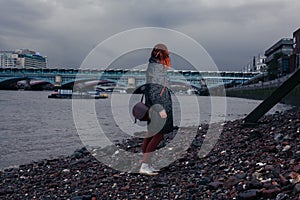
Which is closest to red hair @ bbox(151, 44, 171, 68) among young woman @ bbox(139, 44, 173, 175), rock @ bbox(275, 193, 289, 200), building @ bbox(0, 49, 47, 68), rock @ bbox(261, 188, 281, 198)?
young woman @ bbox(139, 44, 173, 175)

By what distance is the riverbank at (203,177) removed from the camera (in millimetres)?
4918

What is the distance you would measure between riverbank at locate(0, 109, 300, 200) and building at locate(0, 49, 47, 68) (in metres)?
148

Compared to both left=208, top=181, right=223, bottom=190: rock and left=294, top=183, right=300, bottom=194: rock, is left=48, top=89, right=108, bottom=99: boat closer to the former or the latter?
left=208, top=181, right=223, bottom=190: rock

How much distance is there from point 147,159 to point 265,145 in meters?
2.36

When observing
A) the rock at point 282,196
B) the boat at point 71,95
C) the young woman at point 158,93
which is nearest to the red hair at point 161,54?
the young woman at point 158,93

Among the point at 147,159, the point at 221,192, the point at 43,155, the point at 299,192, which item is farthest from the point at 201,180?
the point at 43,155

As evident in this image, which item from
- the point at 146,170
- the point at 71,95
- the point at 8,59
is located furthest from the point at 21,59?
the point at 146,170

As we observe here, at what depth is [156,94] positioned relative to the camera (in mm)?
5891

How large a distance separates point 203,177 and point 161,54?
2.01 m

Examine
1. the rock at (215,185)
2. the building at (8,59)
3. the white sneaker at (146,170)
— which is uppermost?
the building at (8,59)

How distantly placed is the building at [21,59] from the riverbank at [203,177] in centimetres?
14763

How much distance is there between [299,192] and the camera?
4.24 metres

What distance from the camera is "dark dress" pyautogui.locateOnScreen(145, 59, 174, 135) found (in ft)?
19.3

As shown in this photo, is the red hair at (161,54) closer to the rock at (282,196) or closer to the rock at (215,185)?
the rock at (215,185)
